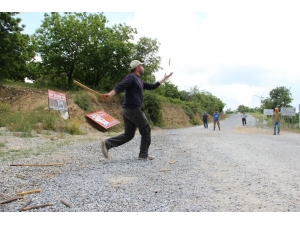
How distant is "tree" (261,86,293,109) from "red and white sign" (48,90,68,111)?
57434mm

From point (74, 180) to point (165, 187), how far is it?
4.33 ft

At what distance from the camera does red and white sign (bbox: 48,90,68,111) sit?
52.3ft

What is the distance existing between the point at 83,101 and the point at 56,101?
508cm

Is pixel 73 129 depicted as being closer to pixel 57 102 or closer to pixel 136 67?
pixel 57 102

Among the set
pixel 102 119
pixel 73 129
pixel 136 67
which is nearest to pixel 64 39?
pixel 102 119

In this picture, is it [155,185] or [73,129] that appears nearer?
[155,185]

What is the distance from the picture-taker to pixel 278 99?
2625 inches

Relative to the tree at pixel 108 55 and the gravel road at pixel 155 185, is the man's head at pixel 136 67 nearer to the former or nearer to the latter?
the gravel road at pixel 155 185

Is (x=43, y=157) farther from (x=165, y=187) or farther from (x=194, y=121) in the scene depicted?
(x=194, y=121)

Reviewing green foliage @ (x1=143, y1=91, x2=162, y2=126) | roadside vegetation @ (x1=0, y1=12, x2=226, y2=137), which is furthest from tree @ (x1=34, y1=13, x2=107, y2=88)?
green foliage @ (x1=143, y1=91, x2=162, y2=126)

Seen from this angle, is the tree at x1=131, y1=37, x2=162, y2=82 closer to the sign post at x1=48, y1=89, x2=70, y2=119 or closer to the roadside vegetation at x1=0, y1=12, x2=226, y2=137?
the roadside vegetation at x1=0, y1=12, x2=226, y2=137

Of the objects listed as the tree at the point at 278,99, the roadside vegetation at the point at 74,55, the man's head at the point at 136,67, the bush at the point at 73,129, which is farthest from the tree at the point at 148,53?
the tree at the point at 278,99

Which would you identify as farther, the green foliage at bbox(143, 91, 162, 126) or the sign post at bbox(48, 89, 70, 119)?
the green foliage at bbox(143, 91, 162, 126)

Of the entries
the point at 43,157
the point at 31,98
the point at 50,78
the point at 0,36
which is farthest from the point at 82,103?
the point at 43,157
